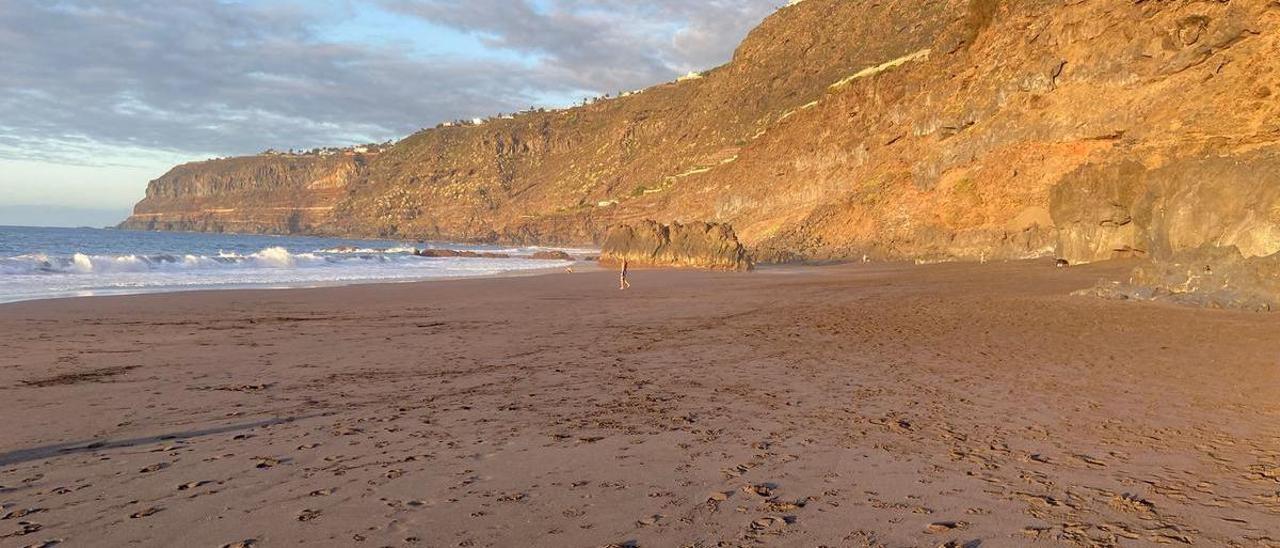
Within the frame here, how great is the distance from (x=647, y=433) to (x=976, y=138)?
28.8m

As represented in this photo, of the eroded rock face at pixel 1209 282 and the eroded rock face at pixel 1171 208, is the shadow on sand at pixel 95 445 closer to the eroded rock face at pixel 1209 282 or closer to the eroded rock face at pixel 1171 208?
the eroded rock face at pixel 1209 282

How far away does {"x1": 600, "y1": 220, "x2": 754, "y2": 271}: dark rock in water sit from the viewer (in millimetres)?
30516

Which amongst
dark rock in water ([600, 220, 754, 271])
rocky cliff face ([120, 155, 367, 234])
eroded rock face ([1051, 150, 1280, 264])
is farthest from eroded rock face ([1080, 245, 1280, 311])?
rocky cliff face ([120, 155, 367, 234])

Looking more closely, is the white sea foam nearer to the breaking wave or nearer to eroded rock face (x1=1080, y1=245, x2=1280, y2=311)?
the breaking wave

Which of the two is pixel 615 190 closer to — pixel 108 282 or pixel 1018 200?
pixel 1018 200

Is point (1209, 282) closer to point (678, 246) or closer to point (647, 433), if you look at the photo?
point (647, 433)

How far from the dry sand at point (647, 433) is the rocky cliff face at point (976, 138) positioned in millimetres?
8218

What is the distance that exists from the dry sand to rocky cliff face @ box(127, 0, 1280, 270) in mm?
8218

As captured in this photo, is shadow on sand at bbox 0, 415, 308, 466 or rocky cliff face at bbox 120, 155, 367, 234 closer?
shadow on sand at bbox 0, 415, 308, 466

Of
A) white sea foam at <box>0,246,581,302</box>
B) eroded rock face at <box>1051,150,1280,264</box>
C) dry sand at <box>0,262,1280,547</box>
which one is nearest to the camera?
dry sand at <box>0,262,1280,547</box>

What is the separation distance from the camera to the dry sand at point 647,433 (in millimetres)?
3906

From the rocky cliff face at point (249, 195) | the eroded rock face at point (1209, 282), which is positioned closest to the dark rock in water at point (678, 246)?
the eroded rock face at point (1209, 282)

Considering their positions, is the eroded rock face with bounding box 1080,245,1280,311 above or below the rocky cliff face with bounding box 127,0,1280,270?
below

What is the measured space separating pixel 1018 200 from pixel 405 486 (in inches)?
1121
